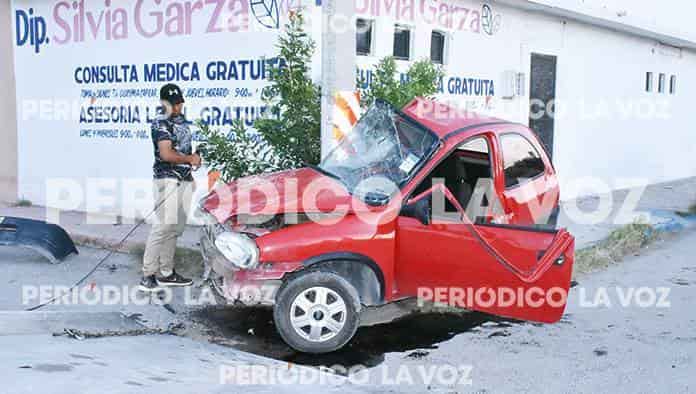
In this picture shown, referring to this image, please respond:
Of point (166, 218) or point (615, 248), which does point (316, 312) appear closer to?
point (166, 218)

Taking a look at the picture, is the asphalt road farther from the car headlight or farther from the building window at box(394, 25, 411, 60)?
the building window at box(394, 25, 411, 60)

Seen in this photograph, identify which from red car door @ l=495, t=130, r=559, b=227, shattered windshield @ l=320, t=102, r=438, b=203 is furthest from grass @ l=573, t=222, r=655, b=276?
shattered windshield @ l=320, t=102, r=438, b=203

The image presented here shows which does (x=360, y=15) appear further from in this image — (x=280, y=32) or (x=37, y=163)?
(x=37, y=163)

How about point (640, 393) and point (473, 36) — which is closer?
point (640, 393)

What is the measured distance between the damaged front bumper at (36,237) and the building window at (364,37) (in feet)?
14.2

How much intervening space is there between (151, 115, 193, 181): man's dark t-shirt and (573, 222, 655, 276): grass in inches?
172

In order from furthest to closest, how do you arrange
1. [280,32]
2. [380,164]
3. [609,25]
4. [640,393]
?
[609,25] < [280,32] < [380,164] < [640,393]

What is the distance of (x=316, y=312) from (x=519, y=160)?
235 cm

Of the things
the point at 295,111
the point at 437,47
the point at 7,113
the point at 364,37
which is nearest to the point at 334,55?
the point at 295,111

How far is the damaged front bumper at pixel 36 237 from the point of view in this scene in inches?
310

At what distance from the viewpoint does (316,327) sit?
5.60 metres

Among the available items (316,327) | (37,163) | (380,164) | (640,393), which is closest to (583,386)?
Result: (640,393)

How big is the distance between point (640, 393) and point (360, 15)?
6.18 metres

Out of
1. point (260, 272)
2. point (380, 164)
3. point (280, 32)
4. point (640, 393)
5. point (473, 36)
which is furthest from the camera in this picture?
point (473, 36)
